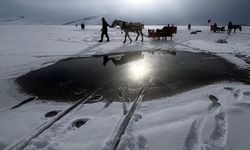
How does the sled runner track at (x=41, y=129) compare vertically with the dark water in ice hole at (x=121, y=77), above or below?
below

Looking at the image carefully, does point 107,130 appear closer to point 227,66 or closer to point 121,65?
point 121,65

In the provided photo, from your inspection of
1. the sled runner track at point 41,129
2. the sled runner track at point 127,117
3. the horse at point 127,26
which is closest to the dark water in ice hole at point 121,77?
the sled runner track at point 127,117

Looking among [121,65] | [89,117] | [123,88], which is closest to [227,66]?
[121,65]

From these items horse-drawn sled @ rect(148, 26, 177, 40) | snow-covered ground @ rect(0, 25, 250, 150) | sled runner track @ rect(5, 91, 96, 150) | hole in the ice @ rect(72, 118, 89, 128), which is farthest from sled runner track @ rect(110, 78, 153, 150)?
horse-drawn sled @ rect(148, 26, 177, 40)

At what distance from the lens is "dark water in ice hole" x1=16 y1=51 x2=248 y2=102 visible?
6.64m

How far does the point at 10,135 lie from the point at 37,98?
204 cm

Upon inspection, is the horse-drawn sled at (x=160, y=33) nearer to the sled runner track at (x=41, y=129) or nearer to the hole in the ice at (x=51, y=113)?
the sled runner track at (x=41, y=129)

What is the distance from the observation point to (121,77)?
8180 millimetres

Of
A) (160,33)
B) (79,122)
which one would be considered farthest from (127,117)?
(160,33)

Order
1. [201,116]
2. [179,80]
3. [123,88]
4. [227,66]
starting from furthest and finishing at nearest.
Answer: [227,66]
[179,80]
[123,88]
[201,116]

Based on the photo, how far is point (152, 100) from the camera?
5.93 metres

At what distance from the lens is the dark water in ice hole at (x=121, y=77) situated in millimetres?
6641

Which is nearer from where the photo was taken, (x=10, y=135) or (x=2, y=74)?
(x=10, y=135)

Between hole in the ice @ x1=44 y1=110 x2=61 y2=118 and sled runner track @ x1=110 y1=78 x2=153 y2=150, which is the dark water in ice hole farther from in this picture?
hole in the ice @ x1=44 y1=110 x2=61 y2=118
